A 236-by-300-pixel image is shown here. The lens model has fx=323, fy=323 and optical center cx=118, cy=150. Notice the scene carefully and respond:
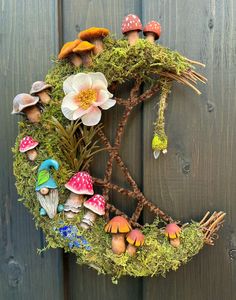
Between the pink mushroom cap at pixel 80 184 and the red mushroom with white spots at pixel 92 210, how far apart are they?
0.03 metres

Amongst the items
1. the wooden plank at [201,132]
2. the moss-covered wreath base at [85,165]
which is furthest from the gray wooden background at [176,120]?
the moss-covered wreath base at [85,165]

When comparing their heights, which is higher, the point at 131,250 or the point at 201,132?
the point at 201,132

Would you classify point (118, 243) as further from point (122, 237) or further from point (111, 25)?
point (111, 25)

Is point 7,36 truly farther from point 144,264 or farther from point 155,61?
point 144,264

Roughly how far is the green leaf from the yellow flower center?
173 mm

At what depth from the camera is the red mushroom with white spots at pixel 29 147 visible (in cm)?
75

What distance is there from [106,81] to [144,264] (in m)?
0.43

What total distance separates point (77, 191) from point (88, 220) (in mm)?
78

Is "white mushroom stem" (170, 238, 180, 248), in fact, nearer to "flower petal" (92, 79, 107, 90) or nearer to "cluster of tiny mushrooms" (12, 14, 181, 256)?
"cluster of tiny mushrooms" (12, 14, 181, 256)

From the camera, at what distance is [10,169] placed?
93 centimetres

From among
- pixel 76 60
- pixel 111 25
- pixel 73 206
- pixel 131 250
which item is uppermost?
pixel 111 25

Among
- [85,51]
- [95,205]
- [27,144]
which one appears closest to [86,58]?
[85,51]

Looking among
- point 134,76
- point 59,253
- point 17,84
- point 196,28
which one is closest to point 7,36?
point 17,84

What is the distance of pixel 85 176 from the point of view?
743 millimetres
